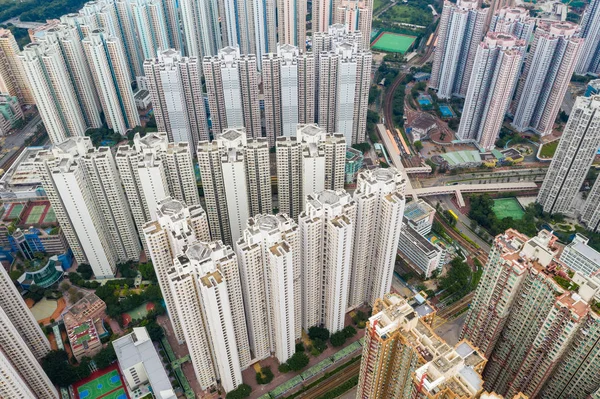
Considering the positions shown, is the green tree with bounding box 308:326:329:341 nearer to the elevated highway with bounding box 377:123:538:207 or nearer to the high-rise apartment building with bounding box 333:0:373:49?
the elevated highway with bounding box 377:123:538:207

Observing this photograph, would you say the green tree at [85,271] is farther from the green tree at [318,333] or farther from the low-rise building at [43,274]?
the green tree at [318,333]

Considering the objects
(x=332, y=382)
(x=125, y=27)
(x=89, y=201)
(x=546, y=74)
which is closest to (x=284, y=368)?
(x=332, y=382)

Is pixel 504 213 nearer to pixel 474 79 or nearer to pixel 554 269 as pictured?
pixel 474 79

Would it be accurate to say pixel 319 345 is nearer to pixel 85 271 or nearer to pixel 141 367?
pixel 141 367

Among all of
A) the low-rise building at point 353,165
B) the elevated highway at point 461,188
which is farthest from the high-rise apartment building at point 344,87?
the elevated highway at point 461,188

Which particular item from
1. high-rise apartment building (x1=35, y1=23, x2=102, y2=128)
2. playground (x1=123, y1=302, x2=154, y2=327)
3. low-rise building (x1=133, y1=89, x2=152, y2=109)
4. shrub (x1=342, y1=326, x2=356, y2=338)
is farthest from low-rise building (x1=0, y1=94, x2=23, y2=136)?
shrub (x1=342, y1=326, x2=356, y2=338)
